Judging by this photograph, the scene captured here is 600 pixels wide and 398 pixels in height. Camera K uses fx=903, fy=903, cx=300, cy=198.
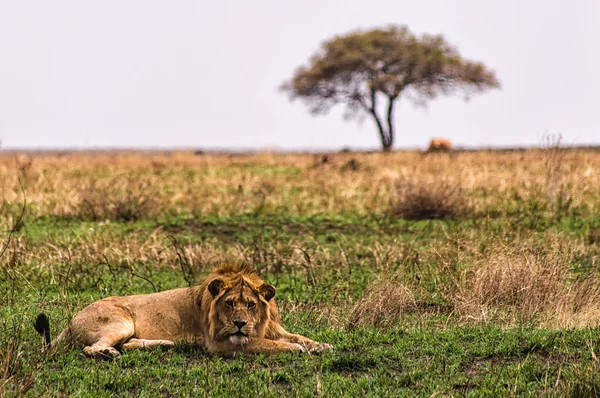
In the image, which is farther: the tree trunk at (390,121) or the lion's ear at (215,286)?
the tree trunk at (390,121)

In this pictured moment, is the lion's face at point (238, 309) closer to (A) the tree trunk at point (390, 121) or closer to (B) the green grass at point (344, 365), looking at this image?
(B) the green grass at point (344, 365)

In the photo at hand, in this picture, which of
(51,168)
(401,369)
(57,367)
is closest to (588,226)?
(401,369)

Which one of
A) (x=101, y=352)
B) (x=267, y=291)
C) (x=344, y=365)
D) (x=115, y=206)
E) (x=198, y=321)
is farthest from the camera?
(x=115, y=206)

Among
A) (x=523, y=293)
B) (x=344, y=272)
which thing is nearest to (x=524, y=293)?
(x=523, y=293)

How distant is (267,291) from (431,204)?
1077 cm

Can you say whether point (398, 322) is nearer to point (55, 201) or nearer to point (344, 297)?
point (344, 297)

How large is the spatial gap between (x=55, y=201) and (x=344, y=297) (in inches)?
388

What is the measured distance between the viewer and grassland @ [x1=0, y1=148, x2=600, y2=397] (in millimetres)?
6836

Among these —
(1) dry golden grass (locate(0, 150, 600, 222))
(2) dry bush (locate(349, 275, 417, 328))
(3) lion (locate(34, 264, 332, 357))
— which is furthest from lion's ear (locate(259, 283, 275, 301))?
(1) dry golden grass (locate(0, 150, 600, 222))

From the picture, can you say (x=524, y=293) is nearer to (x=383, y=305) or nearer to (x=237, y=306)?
(x=383, y=305)

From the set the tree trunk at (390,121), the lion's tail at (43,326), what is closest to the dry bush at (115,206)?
the lion's tail at (43,326)

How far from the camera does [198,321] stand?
25.9 feet

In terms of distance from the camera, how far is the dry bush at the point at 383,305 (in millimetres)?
9133

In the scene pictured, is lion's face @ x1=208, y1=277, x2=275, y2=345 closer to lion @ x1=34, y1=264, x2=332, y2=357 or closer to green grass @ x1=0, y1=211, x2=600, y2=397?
lion @ x1=34, y1=264, x2=332, y2=357
